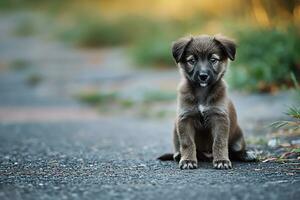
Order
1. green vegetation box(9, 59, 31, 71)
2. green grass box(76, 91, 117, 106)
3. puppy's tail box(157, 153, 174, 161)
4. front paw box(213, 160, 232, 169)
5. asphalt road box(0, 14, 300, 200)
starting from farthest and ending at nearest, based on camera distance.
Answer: green vegetation box(9, 59, 31, 71) → green grass box(76, 91, 117, 106) → puppy's tail box(157, 153, 174, 161) → front paw box(213, 160, 232, 169) → asphalt road box(0, 14, 300, 200)

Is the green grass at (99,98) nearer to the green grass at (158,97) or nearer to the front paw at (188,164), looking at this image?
the green grass at (158,97)

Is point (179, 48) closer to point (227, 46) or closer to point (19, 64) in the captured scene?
point (227, 46)

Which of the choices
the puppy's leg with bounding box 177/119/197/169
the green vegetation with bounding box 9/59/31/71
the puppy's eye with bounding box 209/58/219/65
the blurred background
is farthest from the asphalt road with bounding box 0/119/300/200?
the green vegetation with bounding box 9/59/31/71

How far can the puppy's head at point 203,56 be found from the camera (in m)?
5.55

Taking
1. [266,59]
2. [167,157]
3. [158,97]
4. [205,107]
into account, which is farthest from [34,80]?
[205,107]

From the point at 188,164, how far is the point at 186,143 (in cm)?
22

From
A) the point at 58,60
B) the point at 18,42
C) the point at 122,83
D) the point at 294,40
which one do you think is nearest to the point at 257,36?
the point at 294,40

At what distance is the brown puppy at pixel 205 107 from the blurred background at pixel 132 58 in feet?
3.12

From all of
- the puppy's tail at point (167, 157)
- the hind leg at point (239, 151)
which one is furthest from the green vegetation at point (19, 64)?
the hind leg at point (239, 151)

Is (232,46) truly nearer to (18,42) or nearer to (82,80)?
(82,80)

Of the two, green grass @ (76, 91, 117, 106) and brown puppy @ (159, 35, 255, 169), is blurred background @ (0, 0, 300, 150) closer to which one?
green grass @ (76, 91, 117, 106)

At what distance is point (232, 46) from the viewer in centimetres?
578

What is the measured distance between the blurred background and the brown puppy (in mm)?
952

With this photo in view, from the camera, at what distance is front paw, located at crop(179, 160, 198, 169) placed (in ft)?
17.7
